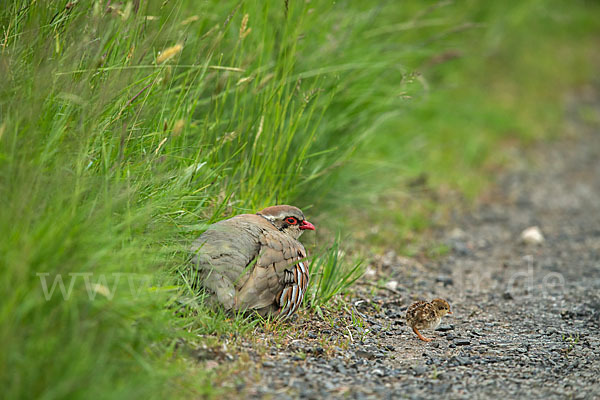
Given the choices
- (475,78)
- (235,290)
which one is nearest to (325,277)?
(235,290)

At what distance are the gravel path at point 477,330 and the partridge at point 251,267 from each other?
0.79ft

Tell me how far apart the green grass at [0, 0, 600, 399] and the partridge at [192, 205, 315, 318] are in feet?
0.41

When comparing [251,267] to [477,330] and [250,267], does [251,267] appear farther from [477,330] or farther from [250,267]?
[477,330]

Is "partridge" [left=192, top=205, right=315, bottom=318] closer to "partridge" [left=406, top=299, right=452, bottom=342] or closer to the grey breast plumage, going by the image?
the grey breast plumage

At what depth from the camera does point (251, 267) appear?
376cm

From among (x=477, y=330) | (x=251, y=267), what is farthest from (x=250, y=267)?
(x=477, y=330)

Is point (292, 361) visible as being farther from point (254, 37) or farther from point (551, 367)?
point (254, 37)

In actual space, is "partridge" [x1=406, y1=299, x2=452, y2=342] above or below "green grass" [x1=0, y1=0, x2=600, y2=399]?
below

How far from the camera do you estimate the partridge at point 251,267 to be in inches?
143

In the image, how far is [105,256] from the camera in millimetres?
2986

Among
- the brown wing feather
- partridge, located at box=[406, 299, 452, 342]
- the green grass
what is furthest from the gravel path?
the green grass

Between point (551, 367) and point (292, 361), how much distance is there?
1.38 metres

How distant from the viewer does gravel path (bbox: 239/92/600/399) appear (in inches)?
130

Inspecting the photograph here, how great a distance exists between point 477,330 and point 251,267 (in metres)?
1.53
